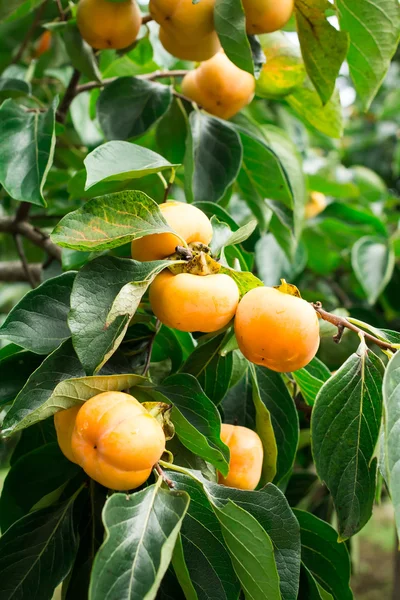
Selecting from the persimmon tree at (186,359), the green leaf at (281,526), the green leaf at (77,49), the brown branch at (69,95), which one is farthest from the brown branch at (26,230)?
the green leaf at (281,526)

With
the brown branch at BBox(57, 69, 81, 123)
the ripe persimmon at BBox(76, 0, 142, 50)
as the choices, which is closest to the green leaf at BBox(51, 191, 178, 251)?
the ripe persimmon at BBox(76, 0, 142, 50)

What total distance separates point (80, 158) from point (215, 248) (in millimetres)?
594

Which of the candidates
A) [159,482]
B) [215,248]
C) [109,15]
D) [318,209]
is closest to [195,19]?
[109,15]

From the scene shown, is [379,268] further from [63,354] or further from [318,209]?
[63,354]

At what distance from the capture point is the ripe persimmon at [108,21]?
0.77 metres

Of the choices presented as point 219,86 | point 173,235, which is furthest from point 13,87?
point 173,235

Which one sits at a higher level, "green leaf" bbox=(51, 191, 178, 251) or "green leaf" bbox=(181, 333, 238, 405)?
"green leaf" bbox=(51, 191, 178, 251)

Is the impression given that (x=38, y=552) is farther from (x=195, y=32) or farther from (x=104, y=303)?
(x=195, y=32)

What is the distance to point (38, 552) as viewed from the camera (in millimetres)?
610

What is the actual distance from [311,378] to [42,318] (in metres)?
0.29

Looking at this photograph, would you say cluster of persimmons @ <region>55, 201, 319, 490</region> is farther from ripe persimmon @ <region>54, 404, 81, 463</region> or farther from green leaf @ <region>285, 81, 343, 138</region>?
green leaf @ <region>285, 81, 343, 138</region>

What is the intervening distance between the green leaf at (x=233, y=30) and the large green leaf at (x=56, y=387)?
1.20 ft

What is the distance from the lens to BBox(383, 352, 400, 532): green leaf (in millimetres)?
462

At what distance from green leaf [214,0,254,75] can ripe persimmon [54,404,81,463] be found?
42cm
